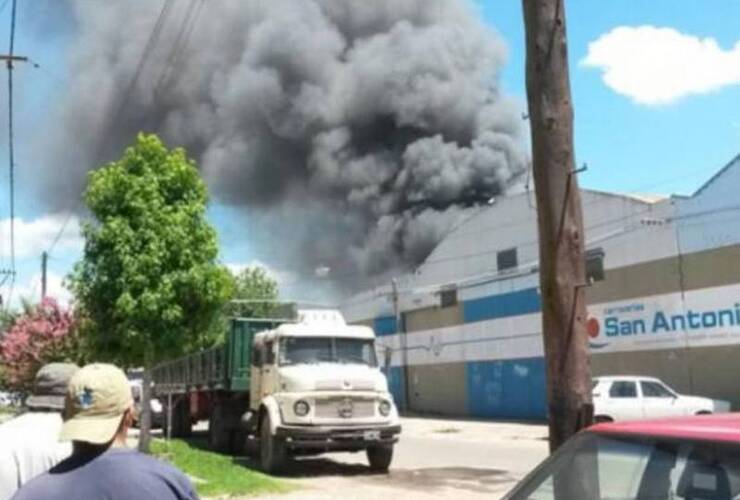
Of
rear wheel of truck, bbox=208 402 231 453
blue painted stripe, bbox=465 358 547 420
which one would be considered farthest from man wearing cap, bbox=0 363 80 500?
blue painted stripe, bbox=465 358 547 420

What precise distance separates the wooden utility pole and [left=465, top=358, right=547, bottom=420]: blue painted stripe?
24.0 m

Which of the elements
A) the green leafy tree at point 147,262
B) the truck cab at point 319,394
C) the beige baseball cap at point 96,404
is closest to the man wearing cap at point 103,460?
the beige baseball cap at point 96,404

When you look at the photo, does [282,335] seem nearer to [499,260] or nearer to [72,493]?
[72,493]

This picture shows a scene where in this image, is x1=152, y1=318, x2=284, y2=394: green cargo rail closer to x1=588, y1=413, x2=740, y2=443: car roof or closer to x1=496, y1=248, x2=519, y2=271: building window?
x1=588, y1=413, x2=740, y2=443: car roof

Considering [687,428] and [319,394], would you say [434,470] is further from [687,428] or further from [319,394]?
[687,428]

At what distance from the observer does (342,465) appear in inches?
664

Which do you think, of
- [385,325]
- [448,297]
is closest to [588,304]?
[448,297]

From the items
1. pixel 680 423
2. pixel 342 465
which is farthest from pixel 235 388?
pixel 680 423

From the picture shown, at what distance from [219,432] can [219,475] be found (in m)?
5.49

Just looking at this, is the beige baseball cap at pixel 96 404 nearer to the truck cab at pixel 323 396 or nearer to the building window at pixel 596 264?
the truck cab at pixel 323 396

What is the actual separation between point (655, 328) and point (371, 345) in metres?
12.0

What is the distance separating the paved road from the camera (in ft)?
41.4

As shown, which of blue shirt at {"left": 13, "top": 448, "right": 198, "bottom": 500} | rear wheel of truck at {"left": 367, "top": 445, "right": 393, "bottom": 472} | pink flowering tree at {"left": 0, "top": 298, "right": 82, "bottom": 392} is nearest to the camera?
blue shirt at {"left": 13, "top": 448, "right": 198, "bottom": 500}

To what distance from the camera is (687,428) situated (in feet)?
11.0
